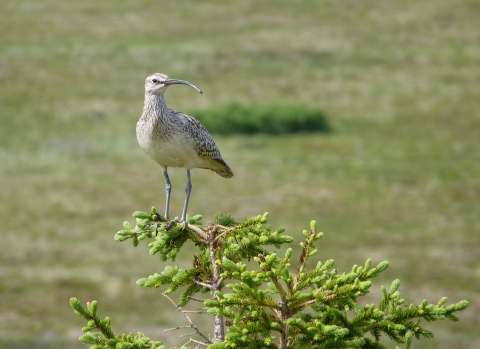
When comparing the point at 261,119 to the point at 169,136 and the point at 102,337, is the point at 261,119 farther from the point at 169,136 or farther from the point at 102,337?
the point at 102,337

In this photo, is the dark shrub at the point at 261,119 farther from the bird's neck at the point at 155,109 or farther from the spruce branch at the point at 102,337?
the spruce branch at the point at 102,337

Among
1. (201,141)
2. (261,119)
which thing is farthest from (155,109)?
(261,119)

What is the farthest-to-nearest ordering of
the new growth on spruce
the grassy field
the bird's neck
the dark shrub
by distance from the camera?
the dark shrub
the grassy field
the bird's neck
the new growth on spruce

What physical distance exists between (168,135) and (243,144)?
39851 millimetres

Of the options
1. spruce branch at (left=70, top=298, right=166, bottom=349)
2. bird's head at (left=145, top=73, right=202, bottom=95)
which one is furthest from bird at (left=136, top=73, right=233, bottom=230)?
spruce branch at (left=70, top=298, right=166, bottom=349)

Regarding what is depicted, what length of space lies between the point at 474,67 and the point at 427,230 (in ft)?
98.5

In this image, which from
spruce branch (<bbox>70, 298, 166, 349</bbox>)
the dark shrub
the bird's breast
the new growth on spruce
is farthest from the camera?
the dark shrub

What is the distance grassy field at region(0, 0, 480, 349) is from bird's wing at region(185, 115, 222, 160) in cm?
639

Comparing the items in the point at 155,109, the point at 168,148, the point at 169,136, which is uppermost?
the point at 155,109

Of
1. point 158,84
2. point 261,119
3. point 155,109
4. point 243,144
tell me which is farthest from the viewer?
point 261,119

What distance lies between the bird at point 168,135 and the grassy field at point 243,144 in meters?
6.61

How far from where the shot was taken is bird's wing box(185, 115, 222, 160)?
10328 mm

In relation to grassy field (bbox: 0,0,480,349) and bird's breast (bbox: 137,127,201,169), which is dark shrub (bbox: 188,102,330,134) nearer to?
grassy field (bbox: 0,0,480,349)

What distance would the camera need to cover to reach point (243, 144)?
163 feet
